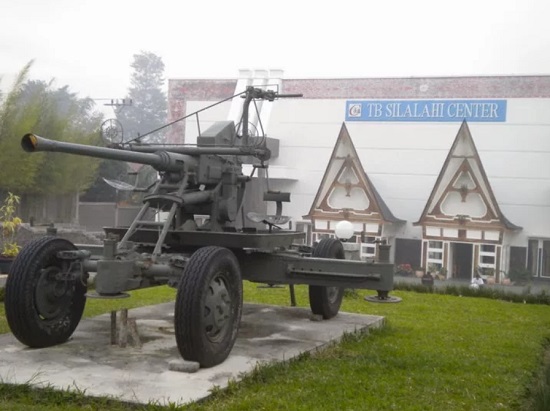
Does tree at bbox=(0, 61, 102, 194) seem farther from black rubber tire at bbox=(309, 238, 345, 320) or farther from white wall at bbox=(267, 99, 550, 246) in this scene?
black rubber tire at bbox=(309, 238, 345, 320)

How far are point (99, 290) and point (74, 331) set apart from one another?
149 centimetres

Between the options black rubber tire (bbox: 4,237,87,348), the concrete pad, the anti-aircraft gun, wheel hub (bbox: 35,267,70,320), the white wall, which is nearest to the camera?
the concrete pad

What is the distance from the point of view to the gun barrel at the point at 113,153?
6246 millimetres

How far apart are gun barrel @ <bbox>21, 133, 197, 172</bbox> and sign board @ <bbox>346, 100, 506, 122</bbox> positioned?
15176 millimetres

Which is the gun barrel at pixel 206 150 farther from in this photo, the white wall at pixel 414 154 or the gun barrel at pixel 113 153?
the white wall at pixel 414 154

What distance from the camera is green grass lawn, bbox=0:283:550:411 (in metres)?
5.64

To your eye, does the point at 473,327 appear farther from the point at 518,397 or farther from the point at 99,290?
the point at 99,290

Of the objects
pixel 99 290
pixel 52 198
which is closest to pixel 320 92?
pixel 52 198

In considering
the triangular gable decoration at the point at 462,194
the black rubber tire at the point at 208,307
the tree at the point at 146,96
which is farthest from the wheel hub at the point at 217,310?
the tree at the point at 146,96

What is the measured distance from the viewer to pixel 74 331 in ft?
25.4

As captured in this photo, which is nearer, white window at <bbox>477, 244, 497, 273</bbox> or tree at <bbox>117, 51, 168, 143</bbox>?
white window at <bbox>477, 244, 497, 273</bbox>

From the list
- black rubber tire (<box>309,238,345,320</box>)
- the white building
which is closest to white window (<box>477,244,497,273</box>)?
the white building

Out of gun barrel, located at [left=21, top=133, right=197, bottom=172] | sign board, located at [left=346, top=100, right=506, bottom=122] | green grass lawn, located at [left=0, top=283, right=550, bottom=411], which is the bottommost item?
green grass lawn, located at [left=0, top=283, right=550, bottom=411]

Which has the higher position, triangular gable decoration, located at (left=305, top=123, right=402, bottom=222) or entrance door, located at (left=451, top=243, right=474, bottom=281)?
triangular gable decoration, located at (left=305, top=123, right=402, bottom=222)
